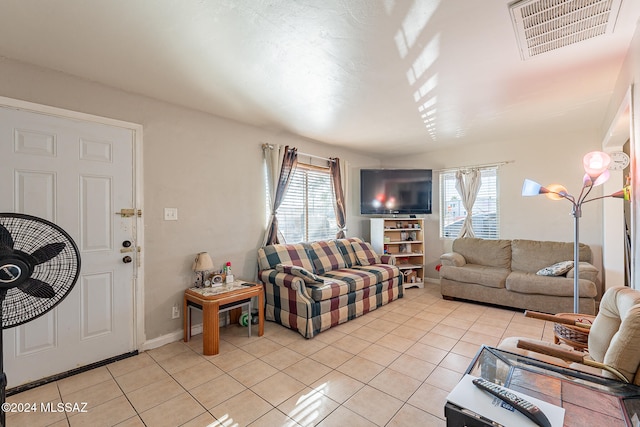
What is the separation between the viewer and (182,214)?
2949 mm

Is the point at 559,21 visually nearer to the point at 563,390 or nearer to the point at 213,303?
the point at 563,390

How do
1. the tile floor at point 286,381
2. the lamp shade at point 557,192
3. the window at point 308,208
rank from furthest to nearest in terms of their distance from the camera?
the window at point 308,208 < the lamp shade at point 557,192 < the tile floor at point 286,381

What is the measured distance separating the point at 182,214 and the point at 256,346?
1561 millimetres

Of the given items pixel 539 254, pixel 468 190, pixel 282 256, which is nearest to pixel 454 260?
pixel 539 254

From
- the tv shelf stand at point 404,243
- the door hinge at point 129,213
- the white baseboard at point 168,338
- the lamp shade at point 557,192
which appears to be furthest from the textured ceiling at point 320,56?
the white baseboard at point 168,338

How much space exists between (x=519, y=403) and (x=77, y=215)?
3.10 metres

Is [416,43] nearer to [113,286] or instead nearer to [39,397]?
[113,286]

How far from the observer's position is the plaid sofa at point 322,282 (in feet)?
9.83

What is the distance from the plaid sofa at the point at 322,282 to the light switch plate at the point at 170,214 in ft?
3.59

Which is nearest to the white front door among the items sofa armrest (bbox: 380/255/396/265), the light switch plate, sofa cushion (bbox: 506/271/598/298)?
the light switch plate

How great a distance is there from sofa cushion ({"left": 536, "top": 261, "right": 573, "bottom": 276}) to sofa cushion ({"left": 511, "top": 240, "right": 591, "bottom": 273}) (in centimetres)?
22

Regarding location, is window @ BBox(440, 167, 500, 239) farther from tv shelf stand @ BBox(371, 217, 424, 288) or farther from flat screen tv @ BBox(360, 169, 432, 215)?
tv shelf stand @ BBox(371, 217, 424, 288)

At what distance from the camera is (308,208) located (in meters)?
4.43

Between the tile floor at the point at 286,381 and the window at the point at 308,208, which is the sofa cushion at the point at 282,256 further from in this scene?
the tile floor at the point at 286,381
